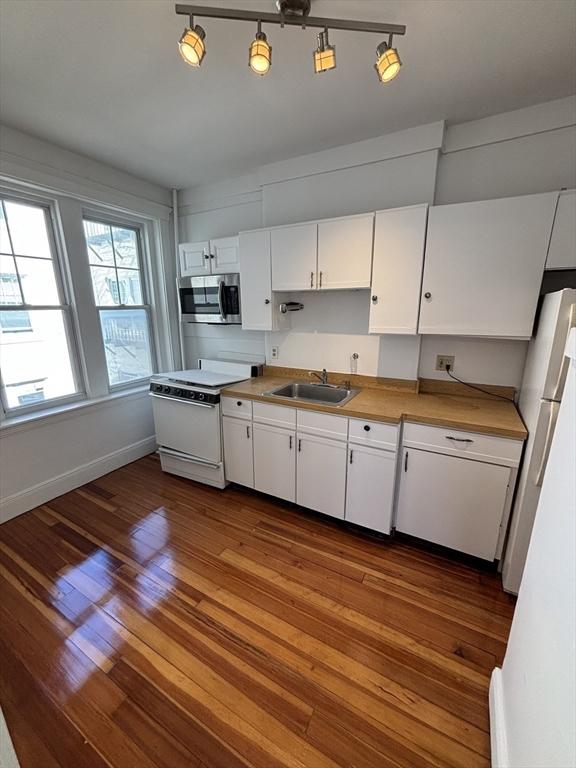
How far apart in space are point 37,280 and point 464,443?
3321mm

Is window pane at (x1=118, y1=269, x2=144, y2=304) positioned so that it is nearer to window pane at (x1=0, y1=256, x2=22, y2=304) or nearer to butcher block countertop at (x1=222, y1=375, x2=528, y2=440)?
window pane at (x1=0, y1=256, x2=22, y2=304)

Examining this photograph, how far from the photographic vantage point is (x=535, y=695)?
32.9 inches

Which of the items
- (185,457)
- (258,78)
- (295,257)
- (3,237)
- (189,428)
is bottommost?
(185,457)

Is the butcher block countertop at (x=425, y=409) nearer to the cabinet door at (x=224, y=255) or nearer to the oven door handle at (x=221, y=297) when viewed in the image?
the oven door handle at (x=221, y=297)

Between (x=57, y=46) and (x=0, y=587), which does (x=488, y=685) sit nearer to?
(x=0, y=587)

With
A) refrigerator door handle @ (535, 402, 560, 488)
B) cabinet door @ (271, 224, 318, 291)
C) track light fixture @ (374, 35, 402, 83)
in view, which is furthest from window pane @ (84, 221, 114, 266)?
refrigerator door handle @ (535, 402, 560, 488)

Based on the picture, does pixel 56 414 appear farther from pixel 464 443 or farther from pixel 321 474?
pixel 464 443

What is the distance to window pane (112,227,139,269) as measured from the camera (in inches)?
121

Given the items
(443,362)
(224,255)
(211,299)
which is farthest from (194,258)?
(443,362)

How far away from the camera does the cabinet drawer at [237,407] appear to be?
242 centimetres

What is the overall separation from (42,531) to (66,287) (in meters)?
1.94

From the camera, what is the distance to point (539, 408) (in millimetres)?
1474

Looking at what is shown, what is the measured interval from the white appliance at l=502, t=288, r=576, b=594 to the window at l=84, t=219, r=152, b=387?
11.0ft

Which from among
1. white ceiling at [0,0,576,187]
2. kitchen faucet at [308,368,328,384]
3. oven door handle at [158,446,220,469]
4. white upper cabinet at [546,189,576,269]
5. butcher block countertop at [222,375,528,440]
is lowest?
oven door handle at [158,446,220,469]
